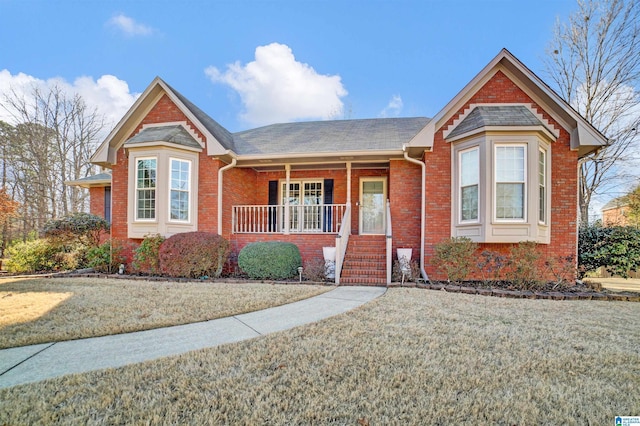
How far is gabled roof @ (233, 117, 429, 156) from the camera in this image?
11016mm

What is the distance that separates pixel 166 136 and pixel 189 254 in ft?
13.1

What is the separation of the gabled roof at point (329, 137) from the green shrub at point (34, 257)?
25.5 feet

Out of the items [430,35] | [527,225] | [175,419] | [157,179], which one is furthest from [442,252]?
[430,35]

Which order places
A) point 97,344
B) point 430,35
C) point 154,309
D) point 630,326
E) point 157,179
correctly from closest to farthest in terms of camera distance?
point 97,344
point 630,326
point 154,309
point 157,179
point 430,35

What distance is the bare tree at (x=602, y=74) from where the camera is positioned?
1426 cm

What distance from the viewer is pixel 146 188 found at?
1027 centimetres

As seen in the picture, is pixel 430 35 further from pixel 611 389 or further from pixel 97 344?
pixel 97 344

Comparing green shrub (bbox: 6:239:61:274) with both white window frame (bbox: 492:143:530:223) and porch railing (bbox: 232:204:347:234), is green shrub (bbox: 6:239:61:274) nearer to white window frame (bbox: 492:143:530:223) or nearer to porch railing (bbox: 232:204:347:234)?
porch railing (bbox: 232:204:347:234)

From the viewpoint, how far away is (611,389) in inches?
110

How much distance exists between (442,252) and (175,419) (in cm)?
739

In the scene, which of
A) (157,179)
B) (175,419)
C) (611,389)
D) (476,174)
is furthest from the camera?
(157,179)

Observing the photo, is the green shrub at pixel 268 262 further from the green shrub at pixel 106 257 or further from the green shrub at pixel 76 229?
the green shrub at pixel 76 229

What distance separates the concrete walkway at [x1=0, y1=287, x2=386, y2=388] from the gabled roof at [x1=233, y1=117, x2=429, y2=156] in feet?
22.0

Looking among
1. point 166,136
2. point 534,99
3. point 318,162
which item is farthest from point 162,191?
point 534,99
